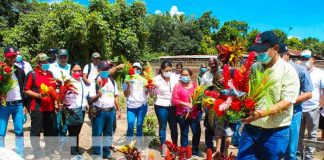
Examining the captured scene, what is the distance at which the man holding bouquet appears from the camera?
3842 millimetres

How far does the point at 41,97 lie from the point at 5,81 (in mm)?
579

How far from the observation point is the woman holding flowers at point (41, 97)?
617 centimetres

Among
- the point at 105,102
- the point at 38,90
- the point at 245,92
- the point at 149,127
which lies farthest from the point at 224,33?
the point at 245,92

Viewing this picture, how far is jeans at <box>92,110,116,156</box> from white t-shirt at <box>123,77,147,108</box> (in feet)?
1.78

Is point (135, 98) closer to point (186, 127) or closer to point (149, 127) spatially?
point (186, 127)

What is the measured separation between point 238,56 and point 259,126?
2.44 m

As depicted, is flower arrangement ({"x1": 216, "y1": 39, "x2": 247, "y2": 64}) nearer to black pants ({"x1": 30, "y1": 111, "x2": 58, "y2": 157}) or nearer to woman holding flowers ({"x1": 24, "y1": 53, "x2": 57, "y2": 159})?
woman holding flowers ({"x1": 24, "y1": 53, "x2": 57, "y2": 159})

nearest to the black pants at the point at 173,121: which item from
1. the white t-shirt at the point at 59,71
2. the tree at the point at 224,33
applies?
the white t-shirt at the point at 59,71

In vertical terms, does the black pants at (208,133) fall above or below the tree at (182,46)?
below

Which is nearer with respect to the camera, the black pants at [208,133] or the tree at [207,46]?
the black pants at [208,133]

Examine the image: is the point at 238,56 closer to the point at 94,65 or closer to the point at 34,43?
the point at 94,65

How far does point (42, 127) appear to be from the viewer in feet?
21.2

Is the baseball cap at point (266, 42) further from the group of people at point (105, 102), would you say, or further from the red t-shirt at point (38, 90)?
the red t-shirt at point (38, 90)

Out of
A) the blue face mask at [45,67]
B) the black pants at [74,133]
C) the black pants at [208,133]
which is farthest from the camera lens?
the black pants at [208,133]
